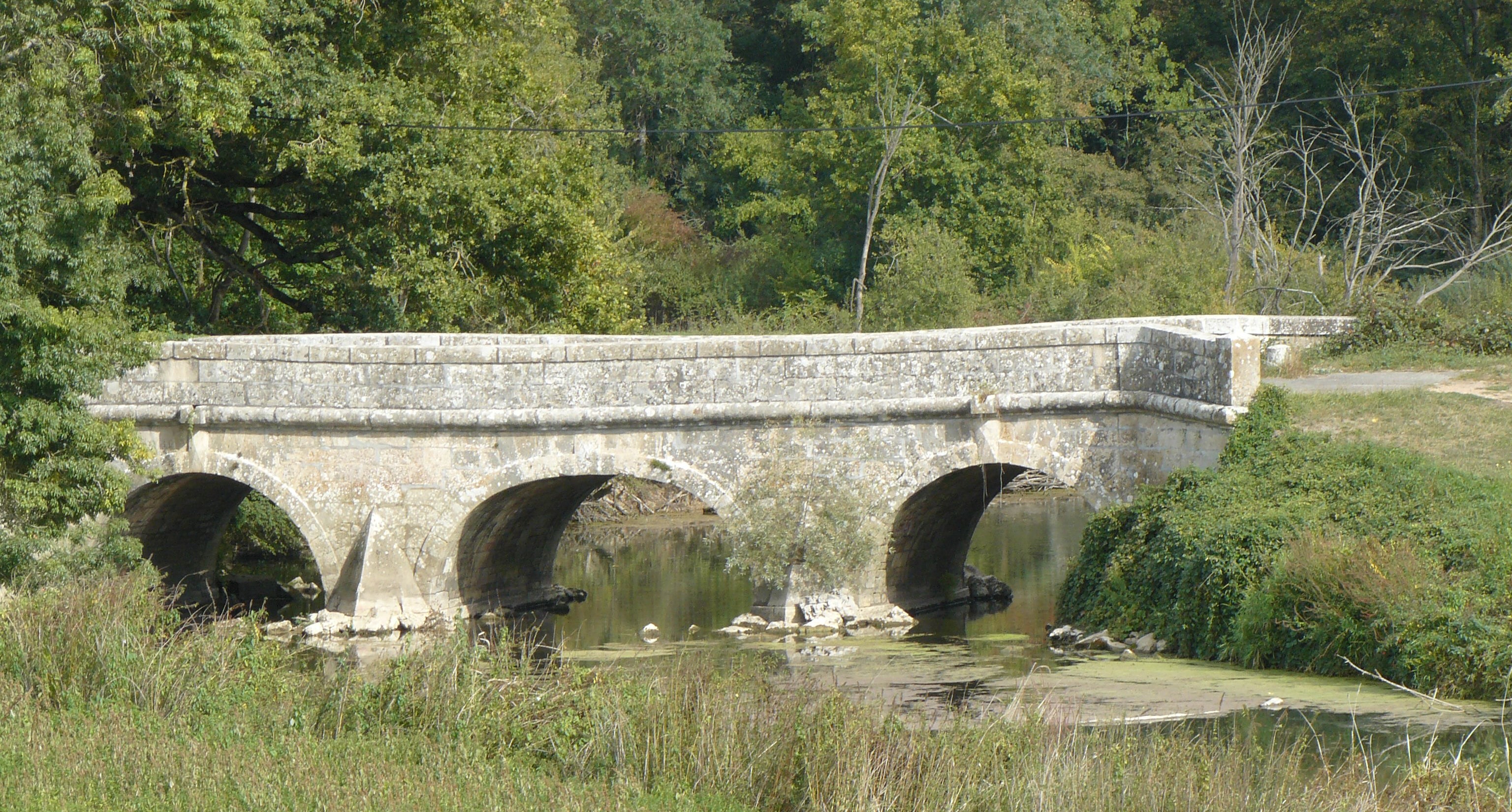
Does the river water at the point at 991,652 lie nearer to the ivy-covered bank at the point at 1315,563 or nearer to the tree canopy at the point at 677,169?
the ivy-covered bank at the point at 1315,563

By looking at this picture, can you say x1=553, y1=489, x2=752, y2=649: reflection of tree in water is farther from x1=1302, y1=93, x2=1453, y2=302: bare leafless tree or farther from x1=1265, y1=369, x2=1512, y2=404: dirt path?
x1=1302, y1=93, x2=1453, y2=302: bare leafless tree

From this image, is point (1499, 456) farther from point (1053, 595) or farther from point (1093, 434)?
point (1053, 595)

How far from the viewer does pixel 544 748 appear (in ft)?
29.6

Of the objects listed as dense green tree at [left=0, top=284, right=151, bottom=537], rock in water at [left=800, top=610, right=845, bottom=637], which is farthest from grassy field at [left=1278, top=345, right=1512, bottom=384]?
dense green tree at [left=0, top=284, right=151, bottom=537]

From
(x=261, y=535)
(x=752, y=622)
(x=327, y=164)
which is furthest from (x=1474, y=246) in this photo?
(x=261, y=535)

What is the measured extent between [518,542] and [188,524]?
4.03m

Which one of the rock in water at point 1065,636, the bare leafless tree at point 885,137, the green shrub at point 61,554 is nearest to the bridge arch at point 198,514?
the green shrub at point 61,554

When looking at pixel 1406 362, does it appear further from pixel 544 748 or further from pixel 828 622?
pixel 544 748

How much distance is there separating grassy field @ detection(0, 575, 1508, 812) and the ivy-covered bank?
6.09 ft

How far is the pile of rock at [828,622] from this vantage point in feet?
51.4

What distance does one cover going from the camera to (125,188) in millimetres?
18203

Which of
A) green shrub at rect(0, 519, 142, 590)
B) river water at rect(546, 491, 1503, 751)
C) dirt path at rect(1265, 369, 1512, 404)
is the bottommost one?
river water at rect(546, 491, 1503, 751)

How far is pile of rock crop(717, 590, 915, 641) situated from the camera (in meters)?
15.7

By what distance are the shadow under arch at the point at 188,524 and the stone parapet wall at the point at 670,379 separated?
1286 millimetres
